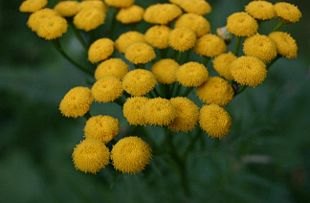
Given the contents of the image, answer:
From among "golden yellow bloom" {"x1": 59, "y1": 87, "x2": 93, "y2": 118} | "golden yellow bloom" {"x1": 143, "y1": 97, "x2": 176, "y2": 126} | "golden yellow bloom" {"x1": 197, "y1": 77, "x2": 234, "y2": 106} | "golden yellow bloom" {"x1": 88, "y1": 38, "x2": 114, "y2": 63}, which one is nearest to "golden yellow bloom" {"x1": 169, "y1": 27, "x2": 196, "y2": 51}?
"golden yellow bloom" {"x1": 197, "y1": 77, "x2": 234, "y2": 106}

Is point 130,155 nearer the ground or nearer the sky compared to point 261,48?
nearer the ground

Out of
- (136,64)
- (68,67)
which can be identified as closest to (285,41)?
(136,64)

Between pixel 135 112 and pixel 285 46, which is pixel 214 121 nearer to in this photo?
pixel 135 112

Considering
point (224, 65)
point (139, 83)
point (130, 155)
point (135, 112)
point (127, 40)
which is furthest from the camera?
point (127, 40)

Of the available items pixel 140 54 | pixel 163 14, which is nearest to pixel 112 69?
pixel 140 54

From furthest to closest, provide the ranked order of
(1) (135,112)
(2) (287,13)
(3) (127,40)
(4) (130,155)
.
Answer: (3) (127,40) → (2) (287,13) → (1) (135,112) → (4) (130,155)

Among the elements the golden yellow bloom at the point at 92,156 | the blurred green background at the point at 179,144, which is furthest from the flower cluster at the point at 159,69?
the blurred green background at the point at 179,144

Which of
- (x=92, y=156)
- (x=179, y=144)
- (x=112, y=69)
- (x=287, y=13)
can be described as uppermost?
(x=287, y=13)

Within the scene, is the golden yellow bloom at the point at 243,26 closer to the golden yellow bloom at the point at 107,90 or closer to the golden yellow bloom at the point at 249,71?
the golden yellow bloom at the point at 249,71
